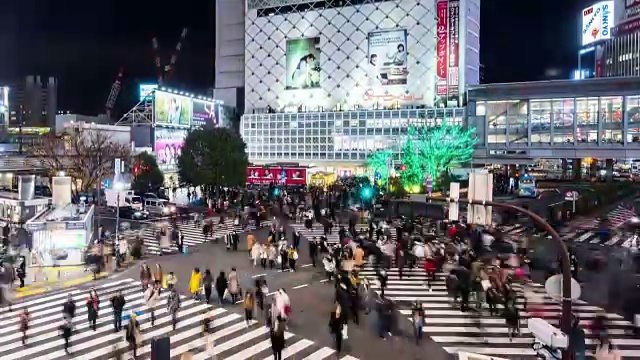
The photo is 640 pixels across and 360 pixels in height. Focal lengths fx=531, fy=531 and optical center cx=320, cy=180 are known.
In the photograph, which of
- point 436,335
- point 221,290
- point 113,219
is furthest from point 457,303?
point 113,219

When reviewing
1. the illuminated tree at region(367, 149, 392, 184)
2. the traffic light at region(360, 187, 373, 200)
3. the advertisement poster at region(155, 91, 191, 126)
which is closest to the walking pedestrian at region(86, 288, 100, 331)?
A: the traffic light at region(360, 187, 373, 200)

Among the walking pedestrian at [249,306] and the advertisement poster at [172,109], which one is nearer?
the walking pedestrian at [249,306]

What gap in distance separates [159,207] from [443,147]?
97.6 feet

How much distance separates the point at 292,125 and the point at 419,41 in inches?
832

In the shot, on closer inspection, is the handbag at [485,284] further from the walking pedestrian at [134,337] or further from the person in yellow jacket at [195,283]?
the walking pedestrian at [134,337]

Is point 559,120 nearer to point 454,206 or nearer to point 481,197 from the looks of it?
point 454,206

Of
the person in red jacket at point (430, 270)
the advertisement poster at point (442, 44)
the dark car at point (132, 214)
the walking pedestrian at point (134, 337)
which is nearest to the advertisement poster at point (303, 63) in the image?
the advertisement poster at point (442, 44)

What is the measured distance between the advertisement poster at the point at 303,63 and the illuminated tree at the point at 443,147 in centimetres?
2223

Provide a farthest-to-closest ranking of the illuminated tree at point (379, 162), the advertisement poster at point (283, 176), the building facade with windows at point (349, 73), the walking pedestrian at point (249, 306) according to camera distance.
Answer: the building facade with windows at point (349, 73) < the illuminated tree at point (379, 162) < the advertisement poster at point (283, 176) < the walking pedestrian at point (249, 306)

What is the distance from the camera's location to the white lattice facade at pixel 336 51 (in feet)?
239

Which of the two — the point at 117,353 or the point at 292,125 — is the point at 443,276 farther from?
the point at 292,125

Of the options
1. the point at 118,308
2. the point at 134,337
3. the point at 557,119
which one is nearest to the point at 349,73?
the point at 557,119

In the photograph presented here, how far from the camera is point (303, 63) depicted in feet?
266

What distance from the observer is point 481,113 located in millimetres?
64688
